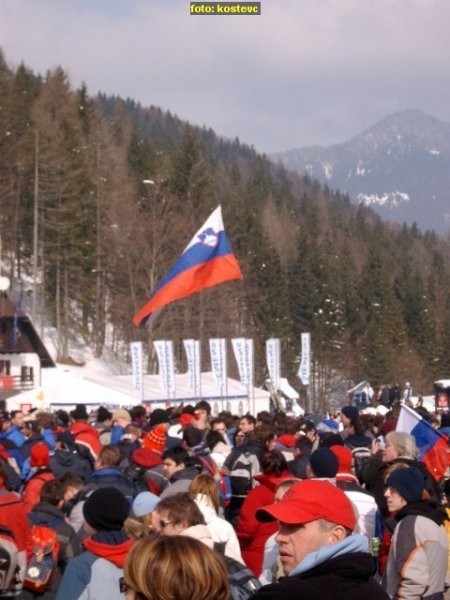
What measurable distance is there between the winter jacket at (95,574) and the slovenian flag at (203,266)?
17092 millimetres

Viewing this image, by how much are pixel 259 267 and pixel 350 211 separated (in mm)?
99852

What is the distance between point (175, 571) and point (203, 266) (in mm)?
20543

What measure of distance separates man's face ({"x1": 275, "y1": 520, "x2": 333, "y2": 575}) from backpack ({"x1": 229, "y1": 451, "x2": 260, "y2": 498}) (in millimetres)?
6937

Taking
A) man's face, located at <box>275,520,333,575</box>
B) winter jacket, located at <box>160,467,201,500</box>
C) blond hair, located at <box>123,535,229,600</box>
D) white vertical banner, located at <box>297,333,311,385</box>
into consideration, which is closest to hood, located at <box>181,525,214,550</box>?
winter jacket, located at <box>160,467,201,500</box>

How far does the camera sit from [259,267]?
9006cm

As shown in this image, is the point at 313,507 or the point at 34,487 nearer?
the point at 313,507

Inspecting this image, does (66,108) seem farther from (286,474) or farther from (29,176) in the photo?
(286,474)

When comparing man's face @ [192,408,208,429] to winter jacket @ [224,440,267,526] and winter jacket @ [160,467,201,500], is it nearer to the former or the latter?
winter jacket @ [224,440,267,526]

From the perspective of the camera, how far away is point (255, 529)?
26.5 ft

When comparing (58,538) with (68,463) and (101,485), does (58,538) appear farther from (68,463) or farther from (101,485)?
(68,463)

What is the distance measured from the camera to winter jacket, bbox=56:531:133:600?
17.7 feet

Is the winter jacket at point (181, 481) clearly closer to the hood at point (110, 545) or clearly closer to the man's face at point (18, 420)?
the hood at point (110, 545)

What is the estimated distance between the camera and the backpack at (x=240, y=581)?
4.64 meters

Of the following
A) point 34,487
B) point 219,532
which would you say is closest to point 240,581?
point 219,532
